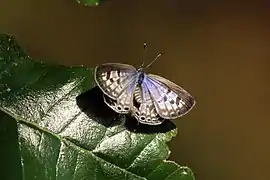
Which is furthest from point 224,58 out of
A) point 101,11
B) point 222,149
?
point 101,11

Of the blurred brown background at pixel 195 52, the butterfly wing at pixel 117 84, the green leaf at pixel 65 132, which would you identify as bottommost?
the blurred brown background at pixel 195 52

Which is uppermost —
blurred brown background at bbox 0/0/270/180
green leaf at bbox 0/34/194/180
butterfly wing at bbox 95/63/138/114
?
butterfly wing at bbox 95/63/138/114

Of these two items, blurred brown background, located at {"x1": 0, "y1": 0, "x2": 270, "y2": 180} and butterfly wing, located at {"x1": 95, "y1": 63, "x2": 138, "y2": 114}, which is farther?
blurred brown background, located at {"x1": 0, "y1": 0, "x2": 270, "y2": 180}

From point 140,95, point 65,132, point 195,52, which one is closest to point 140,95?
point 140,95

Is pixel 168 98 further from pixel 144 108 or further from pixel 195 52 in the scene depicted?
pixel 195 52

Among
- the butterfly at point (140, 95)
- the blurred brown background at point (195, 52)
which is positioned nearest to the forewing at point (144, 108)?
the butterfly at point (140, 95)

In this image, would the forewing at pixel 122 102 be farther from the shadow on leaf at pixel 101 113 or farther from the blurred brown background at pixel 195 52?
the blurred brown background at pixel 195 52

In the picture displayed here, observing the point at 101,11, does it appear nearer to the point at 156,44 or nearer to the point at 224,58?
the point at 156,44

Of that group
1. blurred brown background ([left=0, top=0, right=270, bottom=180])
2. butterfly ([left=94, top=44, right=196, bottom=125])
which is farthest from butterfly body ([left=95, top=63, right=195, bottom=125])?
blurred brown background ([left=0, top=0, right=270, bottom=180])

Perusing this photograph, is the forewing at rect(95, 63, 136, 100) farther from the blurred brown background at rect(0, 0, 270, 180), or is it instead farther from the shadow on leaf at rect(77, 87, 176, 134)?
the blurred brown background at rect(0, 0, 270, 180)
